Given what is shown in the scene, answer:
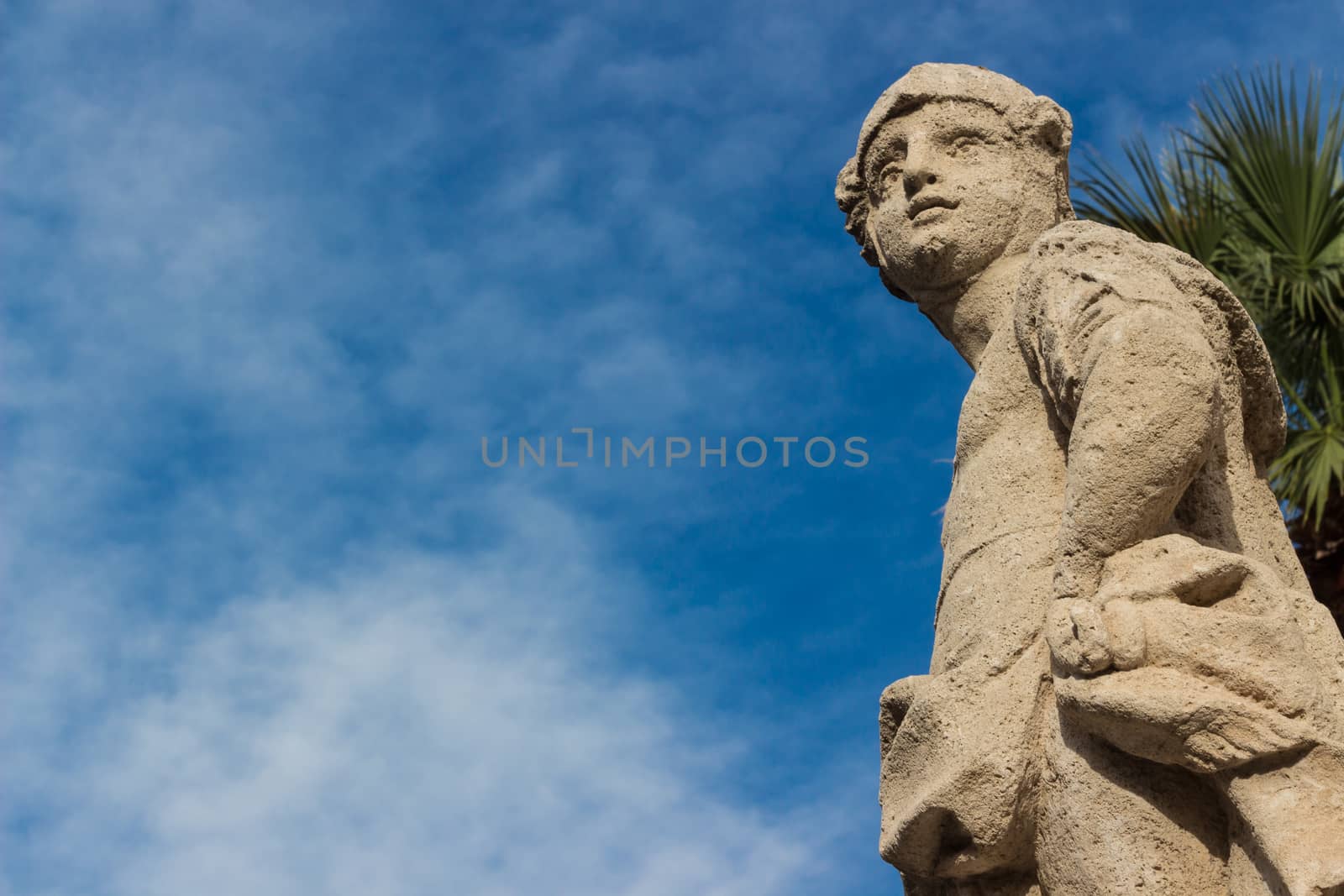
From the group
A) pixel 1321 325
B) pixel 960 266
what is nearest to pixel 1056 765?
pixel 960 266

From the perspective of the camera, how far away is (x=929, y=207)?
4.94 meters

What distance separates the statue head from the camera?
489cm

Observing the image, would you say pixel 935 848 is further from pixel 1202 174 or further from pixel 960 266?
pixel 1202 174

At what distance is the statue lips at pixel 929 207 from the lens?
4.91m

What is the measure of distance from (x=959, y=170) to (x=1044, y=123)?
0.33 metres

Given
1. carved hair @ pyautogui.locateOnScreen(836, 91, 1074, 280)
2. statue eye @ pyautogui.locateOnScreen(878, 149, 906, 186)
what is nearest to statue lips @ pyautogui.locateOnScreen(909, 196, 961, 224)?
statue eye @ pyautogui.locateOnScreen(878, 149, 906, 186)

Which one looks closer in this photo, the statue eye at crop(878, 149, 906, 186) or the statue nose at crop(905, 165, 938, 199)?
the statue nose at crop(905, 165, 938, 199)

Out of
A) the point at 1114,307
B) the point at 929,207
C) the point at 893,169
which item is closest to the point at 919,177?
the point at 929,207

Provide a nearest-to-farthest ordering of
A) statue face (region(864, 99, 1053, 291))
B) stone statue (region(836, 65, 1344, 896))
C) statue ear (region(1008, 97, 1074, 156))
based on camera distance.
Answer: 1. stone statue (region(836, 65, 1344, 896))
2. statue face (region(864, 99, 1053, 291))
3. statue ear (region(1008, 97, 1074, 156))

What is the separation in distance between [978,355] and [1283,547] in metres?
1.09

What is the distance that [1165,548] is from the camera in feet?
12.9

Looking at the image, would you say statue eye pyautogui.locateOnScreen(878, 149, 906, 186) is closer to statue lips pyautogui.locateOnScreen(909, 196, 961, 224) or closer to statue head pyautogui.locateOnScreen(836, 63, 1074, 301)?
statue head pyautogui.locateOnScreen(836, 63, 1074, 301)

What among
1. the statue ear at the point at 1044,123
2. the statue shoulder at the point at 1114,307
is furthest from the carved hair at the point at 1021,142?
the statue shoulder at the point at 1114,307

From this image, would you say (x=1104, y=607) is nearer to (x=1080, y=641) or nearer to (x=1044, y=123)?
(x=1080, y=641)
